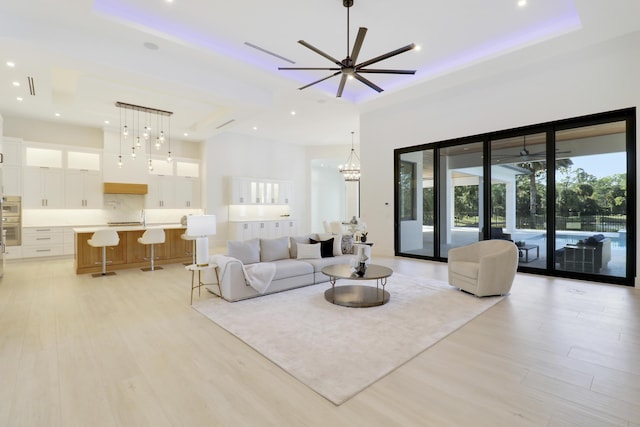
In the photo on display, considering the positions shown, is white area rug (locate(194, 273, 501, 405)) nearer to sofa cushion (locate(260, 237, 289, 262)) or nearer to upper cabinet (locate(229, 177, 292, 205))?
sofa cushion (locate(260, 237, 289, 262))

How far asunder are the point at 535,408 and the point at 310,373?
4.91 ft

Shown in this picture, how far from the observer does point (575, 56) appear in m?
5.06

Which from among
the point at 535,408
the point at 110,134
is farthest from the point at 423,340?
the point at 110,134

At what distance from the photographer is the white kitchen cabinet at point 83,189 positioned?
8.04 m

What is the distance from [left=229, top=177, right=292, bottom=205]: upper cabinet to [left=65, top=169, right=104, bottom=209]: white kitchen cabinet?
3529mm

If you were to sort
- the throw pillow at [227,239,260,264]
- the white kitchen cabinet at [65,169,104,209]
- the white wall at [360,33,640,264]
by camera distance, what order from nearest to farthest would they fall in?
the throw pillow at [227,239,260,264], the white wall at [360,33,640,264], the white kitchen cabinet at [65,169,104,209]

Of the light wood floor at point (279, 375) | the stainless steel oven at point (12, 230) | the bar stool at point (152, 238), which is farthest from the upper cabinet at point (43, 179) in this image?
the light wood floor at point (279, 375)

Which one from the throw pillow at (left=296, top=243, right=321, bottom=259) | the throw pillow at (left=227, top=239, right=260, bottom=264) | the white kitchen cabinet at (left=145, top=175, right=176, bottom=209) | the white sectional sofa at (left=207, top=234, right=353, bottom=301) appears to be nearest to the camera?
the white sectional sofa at (left=207, top=234, right=353, bottom=301)

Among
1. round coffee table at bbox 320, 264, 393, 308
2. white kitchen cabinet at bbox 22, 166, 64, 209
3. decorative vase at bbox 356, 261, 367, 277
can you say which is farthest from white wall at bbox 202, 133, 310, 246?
decorative vase at bbox 356, 261, 367, 277

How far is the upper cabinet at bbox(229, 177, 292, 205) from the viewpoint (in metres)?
9.89

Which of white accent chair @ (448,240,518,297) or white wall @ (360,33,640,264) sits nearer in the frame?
white accent chair @ (448,240,518,297)

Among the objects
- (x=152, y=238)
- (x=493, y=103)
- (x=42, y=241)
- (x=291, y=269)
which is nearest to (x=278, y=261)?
(x=291, y=269)

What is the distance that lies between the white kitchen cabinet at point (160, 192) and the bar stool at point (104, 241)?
3421 mm

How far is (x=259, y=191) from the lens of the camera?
10508mm
